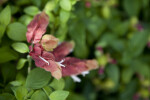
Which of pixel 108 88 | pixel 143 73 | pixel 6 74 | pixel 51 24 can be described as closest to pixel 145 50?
pixel 143 73

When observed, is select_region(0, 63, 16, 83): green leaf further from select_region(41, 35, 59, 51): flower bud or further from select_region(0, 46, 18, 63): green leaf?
select_region(41, 35, 59, 51): flower bud

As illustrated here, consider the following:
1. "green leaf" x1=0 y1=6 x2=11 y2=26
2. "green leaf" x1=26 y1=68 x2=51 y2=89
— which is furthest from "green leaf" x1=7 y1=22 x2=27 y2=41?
"green leaf" x1=26 y1=68 x2=51 y2=89

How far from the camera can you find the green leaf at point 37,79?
0.60 metres

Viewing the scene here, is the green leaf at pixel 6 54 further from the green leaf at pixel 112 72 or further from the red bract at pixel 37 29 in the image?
the green leaf at pixel 112 72

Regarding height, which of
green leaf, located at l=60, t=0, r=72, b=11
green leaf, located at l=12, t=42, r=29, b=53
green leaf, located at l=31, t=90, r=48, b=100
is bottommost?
green leaf, located at l=31, t=90, r=48, b=100

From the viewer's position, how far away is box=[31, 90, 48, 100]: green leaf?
0.58m

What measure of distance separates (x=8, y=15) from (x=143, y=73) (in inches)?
31.4

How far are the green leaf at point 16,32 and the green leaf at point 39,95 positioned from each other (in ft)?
0.55

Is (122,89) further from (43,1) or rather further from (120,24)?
(43,1)

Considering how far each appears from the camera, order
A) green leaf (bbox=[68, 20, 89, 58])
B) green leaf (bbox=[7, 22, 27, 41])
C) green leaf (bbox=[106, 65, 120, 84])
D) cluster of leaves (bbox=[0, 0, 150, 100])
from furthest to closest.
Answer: green leaf (bbox=[106, 65, 120, 84]), green leaf (bbox=[68, 20, 89, 58]), cluster of leaves (bbox=[0, 0, 150, 100]), green leaf (bbox=[7, 22, 27, 41])

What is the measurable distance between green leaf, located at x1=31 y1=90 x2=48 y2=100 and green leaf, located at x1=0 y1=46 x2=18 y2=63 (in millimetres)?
163

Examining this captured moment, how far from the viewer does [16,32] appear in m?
0.67

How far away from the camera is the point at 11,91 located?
2.19 feet

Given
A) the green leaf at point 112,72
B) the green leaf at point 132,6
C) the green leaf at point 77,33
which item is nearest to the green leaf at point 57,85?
A: the green leaf at point 77,33
